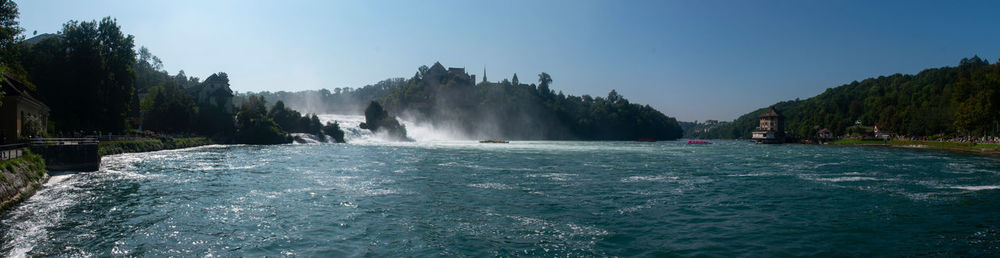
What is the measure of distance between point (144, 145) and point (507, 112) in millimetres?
124453

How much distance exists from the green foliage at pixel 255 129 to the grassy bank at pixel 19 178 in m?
57.9

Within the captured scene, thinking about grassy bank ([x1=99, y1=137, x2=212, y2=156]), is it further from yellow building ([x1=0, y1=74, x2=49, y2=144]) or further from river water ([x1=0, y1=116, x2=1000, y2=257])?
river water ([x1=0, y1=116, x2=1000, y2=257])

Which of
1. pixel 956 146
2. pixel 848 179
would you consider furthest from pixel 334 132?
pixel 956 146

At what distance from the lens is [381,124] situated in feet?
354

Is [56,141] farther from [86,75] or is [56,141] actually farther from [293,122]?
[293,122]

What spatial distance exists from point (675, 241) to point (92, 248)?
1334cm

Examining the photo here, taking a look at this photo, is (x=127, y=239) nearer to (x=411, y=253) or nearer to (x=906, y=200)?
(x=411, y=253)

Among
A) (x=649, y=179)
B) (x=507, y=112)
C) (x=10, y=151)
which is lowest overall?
(x=649, y=179)

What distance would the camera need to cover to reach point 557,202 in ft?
61.0


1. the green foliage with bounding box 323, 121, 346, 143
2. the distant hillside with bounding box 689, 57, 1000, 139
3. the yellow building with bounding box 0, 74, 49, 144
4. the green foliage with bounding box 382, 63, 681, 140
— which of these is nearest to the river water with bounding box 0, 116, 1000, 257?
the yellow building with bounding box 0, 74, 49, 144

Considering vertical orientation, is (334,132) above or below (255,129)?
below

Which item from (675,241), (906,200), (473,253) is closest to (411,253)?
(473,253)

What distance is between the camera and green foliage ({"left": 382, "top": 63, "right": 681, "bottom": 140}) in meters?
154

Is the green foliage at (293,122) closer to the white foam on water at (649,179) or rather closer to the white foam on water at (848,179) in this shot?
the white foam on water at (649,179)
